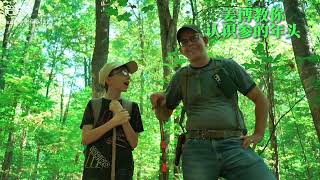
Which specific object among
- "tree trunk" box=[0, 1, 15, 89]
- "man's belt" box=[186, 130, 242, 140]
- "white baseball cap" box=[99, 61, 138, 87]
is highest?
"tree trunk" box=[0, 1, 15, 89]

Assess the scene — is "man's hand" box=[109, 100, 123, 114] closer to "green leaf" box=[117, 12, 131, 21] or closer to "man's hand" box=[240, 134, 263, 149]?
"man's hand" box=[240, 134, 263, 149]

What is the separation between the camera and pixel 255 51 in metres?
4.45

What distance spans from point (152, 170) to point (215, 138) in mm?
14458

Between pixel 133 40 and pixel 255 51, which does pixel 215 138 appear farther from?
pixel 133 40

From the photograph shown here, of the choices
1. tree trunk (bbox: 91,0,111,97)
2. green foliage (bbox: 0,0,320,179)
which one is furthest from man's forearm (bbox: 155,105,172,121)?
tree trunk (bbox: 91,0,111,97)

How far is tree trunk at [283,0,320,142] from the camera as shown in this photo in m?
6.13

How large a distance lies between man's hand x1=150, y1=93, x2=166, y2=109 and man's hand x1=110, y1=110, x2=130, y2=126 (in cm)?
27

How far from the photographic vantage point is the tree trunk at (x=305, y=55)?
6.13 meters

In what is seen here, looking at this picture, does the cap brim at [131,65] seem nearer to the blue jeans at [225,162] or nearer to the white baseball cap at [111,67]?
the white baseball cap at [111,67]

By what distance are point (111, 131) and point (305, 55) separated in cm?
461

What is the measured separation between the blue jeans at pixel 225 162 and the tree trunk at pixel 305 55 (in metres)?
3.44

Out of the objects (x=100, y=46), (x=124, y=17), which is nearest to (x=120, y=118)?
(x=124, y=17)

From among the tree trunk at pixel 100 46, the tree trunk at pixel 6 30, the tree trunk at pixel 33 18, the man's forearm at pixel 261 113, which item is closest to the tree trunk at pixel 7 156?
the tree trunk at pixel 6 30

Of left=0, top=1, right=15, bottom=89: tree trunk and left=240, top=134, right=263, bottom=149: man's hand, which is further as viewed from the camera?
left=0, top=1, right=15, bottom=89: tree trunk
